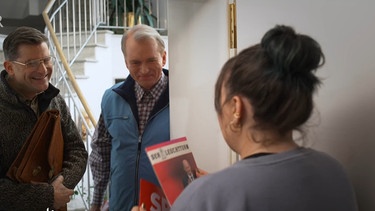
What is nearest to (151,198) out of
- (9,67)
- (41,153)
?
(41,153)

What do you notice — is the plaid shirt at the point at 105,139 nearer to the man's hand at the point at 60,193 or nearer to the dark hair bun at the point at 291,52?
the man's hand at the point at 60,193

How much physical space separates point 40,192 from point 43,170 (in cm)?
9

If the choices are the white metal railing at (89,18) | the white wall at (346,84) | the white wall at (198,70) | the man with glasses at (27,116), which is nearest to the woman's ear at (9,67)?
the man with glasses at (27,116)

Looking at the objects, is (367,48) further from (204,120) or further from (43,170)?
(43,170)

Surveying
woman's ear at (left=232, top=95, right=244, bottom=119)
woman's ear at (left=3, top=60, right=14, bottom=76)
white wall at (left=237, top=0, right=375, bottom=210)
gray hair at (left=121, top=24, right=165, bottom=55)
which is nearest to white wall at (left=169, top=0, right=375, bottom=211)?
white wall at (left=237, top=0, right=375, bottom=210)

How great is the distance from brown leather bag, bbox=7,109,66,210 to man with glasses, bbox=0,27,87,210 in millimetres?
33

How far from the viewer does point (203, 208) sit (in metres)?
0.61

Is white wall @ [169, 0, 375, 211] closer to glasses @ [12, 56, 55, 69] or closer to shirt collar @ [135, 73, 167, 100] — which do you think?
shirt collar @ [135, 73, 167, 100]

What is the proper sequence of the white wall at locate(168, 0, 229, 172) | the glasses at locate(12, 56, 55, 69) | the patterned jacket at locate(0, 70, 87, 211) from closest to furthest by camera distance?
the white wall at locate(168, 0, 229, 172) → the patterned jacket at locate(0, 70, 87, 211) → the glasses at locate(12, 56, 55, 69)

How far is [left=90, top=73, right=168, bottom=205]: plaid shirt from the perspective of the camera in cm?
158

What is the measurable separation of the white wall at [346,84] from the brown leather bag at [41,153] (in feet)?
3.15

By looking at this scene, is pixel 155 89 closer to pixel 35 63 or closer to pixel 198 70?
pixel 198 70

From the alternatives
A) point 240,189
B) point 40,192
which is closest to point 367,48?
point 240,189

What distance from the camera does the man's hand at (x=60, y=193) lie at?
1455 mm
